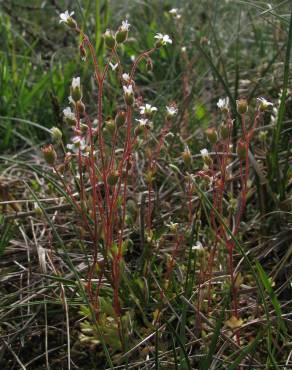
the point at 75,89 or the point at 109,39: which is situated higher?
the point at 109,39

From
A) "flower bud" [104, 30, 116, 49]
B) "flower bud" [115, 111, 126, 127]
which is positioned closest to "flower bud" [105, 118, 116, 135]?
"flower bud" [115, 111, 126, 127]

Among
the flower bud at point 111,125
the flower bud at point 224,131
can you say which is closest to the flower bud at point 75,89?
the flower bud at point 111,125

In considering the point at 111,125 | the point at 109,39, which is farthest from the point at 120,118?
the point at 109,39

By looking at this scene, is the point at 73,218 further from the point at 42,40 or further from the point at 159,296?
the point at 42,40

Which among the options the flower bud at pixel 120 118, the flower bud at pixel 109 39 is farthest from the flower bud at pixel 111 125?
the flower bud at pixel 109 39

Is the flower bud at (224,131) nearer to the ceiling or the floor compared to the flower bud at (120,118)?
nearer to the floor

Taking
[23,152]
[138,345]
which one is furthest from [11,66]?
[138,345]

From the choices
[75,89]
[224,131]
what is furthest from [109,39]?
[224,131]

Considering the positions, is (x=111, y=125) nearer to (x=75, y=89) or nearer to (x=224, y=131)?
(x=75, y=89)

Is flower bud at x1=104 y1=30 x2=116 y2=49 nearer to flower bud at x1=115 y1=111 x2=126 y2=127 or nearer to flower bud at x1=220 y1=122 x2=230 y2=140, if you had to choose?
flower bud at x1=115 y1=111 x2=126 y2=127

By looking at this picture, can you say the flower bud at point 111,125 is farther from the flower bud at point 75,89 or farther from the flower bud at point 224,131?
the flower bud at point 224,131

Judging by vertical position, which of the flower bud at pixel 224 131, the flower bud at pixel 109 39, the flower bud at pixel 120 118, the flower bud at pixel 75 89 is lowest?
the flower bud at pixel 224 131
